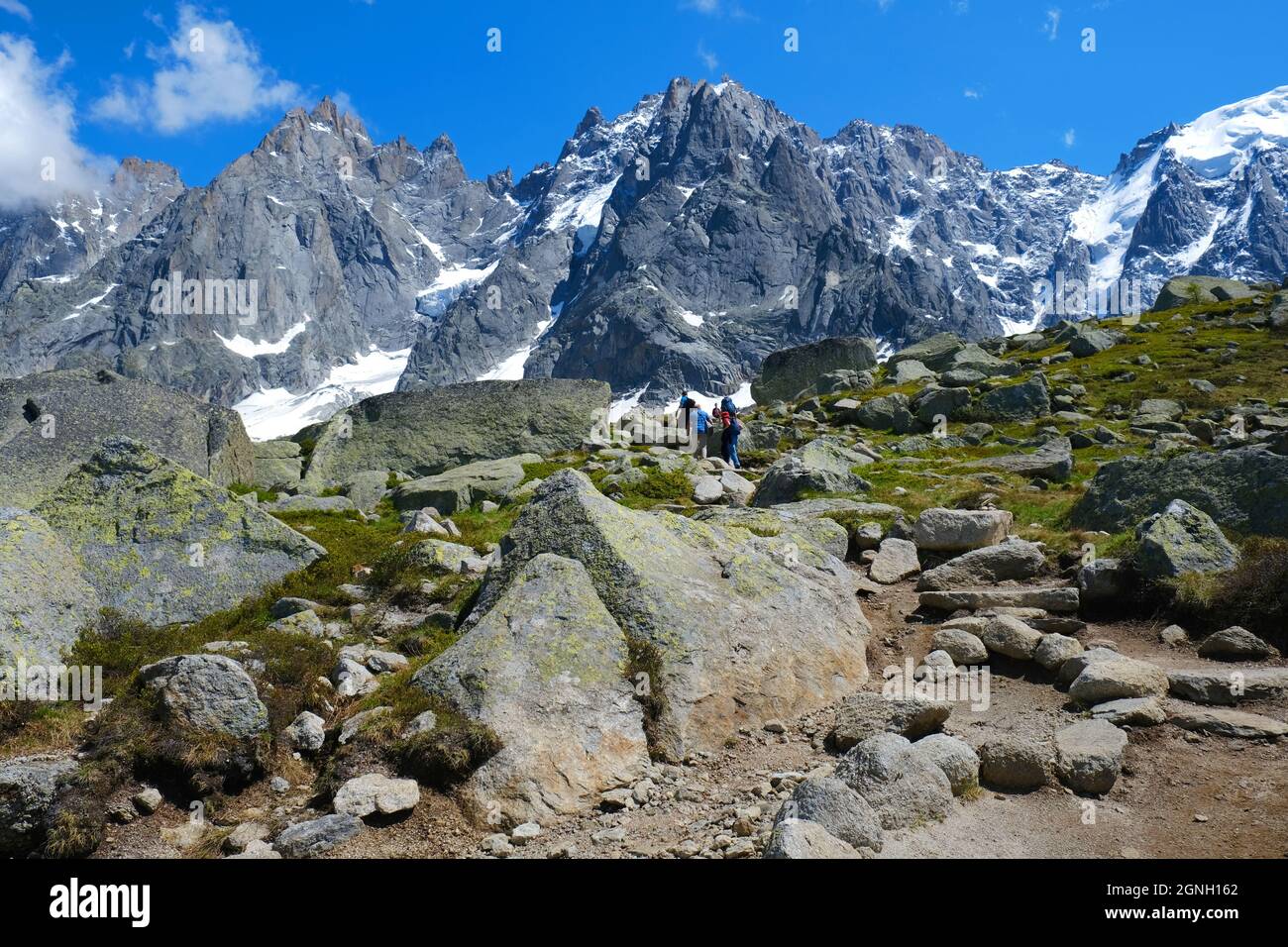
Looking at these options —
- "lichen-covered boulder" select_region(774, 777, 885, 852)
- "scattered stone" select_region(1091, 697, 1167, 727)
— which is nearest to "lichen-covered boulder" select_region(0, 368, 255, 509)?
"lichen-covered boulder" select_region(774, 777, 885, 852)

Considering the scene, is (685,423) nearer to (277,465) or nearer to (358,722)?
(277,465)

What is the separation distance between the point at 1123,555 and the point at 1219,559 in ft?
3.79

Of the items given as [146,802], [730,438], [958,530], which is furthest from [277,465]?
[958,530]

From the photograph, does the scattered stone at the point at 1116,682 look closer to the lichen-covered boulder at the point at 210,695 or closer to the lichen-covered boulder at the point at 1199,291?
the lichen-covered boulder at the point at 210,695

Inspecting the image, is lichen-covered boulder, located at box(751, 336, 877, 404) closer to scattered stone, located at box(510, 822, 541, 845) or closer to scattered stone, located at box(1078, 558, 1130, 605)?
scattered stone, located at box(1078, 558, 1130, 605)

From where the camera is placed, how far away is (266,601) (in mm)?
12250

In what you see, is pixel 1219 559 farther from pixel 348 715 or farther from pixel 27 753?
pixel 27 753

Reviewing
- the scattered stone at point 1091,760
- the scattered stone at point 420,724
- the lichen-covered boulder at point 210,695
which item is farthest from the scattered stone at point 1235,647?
the lichen-covered boulder at point 210,695

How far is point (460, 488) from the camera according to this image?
22.5 meters

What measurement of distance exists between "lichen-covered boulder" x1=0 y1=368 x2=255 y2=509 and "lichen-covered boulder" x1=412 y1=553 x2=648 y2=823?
42.1ft

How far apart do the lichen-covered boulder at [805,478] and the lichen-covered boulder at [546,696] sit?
11.6 meters

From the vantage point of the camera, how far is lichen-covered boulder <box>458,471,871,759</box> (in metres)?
8.75

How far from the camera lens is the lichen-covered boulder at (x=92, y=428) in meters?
18.5

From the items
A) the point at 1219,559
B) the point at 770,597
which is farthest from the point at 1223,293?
the point at 770,597
